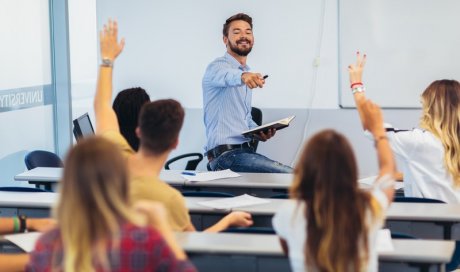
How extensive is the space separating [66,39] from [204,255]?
4.69m

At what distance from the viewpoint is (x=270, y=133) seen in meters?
5.24

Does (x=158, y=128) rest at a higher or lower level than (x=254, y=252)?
higher

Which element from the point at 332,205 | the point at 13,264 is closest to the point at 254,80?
the point at 13,264

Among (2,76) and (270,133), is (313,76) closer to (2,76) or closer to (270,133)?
(270,133)

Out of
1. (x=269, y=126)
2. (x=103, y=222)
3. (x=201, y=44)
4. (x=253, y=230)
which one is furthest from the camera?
(x=201, y=44)

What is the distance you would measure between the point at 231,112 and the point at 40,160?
4.56ft

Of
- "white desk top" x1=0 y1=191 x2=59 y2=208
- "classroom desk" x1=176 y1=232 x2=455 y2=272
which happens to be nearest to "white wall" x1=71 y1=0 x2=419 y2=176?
"white desk top" x1=0 y1=191 x2=59 y2=208

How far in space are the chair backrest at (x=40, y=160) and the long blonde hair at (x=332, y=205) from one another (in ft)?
10.9

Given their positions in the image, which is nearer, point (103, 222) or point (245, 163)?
point (103, 222)

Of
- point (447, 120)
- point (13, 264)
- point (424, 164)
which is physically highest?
point (447, 120)

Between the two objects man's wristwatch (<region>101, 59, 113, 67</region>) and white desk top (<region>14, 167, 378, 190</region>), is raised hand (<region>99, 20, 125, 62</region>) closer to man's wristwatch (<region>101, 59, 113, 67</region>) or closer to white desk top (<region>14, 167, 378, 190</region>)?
man's wristwatch (<region>101, 59, 113, 67</region>)

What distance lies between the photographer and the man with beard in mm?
5422

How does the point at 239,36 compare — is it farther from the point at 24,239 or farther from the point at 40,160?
the point at 24,239

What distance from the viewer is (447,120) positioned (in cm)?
411
